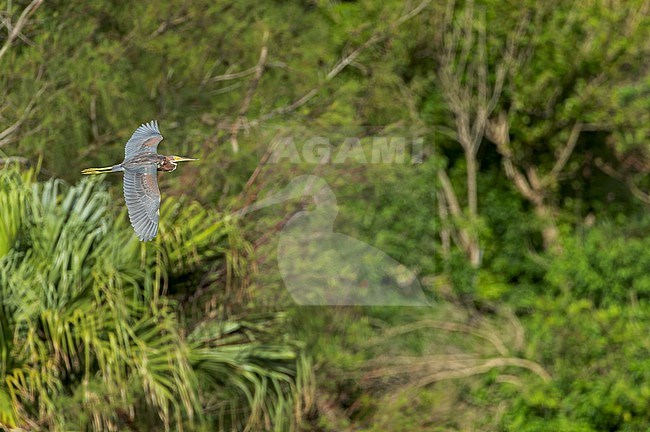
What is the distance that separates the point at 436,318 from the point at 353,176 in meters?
1.35

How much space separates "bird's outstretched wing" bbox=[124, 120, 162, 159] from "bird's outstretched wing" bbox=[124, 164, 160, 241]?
0.57 feet

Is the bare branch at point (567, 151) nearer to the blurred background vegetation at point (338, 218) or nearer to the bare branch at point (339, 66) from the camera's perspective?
the blurred background vegetation at point (338, 218)

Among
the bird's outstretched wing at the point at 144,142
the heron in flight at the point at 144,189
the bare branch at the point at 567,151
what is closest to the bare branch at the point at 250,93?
the bare branch at the point at 567,151

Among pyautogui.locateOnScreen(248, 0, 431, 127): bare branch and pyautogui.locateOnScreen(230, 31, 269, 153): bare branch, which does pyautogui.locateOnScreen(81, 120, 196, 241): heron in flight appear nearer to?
pyautogui.locateOnScreen(230, 31, 269, 153): bare branch

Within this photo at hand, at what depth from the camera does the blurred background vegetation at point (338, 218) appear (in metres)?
7.15

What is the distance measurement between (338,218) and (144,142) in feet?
20.1

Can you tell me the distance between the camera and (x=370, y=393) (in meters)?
9.93

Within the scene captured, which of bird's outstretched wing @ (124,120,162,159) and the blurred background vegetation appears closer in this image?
bird's outstretched wing @ (124,120,162,159)

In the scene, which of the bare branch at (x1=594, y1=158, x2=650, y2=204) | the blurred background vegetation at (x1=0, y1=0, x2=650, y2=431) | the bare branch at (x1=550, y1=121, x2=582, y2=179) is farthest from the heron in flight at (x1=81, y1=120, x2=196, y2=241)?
the bare branch at (x1=594, y1=158, x2=650, y2=204)

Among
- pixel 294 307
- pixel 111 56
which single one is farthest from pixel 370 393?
pixel 111 56

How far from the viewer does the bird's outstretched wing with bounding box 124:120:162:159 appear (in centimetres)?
561

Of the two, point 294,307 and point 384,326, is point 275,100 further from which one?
point 294,307

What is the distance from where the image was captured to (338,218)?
1173 centimetres

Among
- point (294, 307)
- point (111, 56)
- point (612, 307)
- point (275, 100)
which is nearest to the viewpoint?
point (294, 307)
